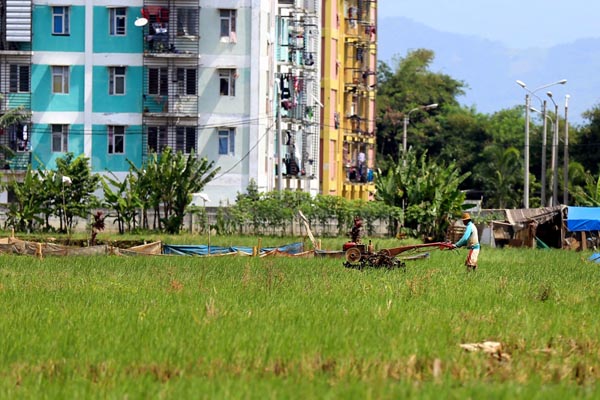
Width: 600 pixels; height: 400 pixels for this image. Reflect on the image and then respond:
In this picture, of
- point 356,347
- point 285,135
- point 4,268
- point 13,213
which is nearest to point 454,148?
point 285,135

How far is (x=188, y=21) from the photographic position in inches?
2347

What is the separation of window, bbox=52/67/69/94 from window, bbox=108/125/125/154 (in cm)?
251

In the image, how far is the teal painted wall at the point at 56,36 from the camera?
59625 mm

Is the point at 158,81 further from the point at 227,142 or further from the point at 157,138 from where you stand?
the point at 227,142

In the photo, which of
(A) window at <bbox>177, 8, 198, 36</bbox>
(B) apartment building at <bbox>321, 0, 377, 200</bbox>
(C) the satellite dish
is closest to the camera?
(C) the satellite dish

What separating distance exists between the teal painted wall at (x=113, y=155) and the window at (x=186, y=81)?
Result: 2500mm

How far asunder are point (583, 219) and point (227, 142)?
16.3m

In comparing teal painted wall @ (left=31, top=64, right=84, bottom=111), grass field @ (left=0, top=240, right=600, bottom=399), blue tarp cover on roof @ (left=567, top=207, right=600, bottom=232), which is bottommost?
grass field @ (left=0, top=240, right=600, bottom=399)

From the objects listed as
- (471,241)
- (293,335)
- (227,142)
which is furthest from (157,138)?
(293,335)

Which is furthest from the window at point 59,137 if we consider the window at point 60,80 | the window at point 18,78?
the window at point 18,78

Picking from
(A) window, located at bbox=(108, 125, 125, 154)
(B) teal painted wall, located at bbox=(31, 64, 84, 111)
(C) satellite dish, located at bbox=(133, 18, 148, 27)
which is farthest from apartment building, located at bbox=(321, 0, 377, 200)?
(C) satellite dish, located at bbox=(133, 18, 148, 27)

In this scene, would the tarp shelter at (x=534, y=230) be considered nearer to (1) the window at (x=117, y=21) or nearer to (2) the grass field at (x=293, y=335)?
(1) the window at (x=117, y=21)

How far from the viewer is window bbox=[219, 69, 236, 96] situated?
2357 inches

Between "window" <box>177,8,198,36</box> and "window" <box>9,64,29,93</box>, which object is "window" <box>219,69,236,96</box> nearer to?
"window" <box>177,8,198,36</box>
